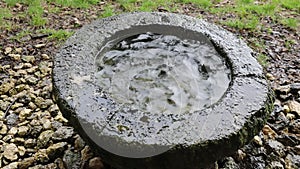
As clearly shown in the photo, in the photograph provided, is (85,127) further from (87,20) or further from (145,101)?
A: (87,20)

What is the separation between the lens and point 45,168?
2246mm

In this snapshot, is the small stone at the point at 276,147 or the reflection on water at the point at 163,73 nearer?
the reflection on water at the point at 163,73

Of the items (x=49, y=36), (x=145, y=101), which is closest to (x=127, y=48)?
(x=145, y=101)

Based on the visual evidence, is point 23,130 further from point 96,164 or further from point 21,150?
point 96,164

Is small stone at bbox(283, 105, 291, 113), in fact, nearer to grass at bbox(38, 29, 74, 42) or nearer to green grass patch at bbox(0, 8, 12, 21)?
grass at bbox(38, 29, 74, 42)

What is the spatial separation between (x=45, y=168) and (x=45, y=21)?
1.94 meters

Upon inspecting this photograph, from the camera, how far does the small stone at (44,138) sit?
94.9 inches

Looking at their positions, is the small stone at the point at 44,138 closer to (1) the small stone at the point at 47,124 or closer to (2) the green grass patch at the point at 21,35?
(1) the small stone at the point at 47,124

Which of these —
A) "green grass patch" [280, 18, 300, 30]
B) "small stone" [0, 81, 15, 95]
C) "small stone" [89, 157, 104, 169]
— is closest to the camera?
"small stone" [89, 157, 104, 169]

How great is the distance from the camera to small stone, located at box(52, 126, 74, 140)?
7.96ft

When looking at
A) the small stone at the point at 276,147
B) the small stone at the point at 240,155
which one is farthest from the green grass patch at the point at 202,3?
the small stone at the point at 240,155

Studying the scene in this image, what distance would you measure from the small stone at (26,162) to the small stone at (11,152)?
7cm

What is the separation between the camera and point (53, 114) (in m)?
2.64

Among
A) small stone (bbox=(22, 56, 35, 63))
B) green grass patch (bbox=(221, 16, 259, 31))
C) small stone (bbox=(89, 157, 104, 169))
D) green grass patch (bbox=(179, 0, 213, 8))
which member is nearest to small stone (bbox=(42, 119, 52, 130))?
small stone (bbox=(89, 157, 104, 169))
